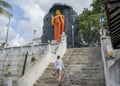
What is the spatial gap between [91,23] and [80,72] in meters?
15.6

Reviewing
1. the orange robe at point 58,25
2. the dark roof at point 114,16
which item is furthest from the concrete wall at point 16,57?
the dark roof at point 114,16

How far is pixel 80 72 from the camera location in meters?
13.3

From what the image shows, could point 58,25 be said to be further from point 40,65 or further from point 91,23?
point 40,65

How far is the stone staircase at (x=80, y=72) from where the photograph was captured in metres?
11.9

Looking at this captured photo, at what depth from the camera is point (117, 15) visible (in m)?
4.78

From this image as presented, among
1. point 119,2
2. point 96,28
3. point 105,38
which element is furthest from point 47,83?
point 96,28

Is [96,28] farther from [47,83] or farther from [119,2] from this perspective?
[119,2]

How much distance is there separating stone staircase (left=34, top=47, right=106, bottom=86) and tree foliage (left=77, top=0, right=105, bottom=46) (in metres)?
11.1

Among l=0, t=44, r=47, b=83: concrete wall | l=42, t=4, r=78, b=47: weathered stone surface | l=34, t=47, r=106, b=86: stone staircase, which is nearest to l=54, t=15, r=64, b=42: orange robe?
l=0, t=44, r=47, b=83: concrete wall

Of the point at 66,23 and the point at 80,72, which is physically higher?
the point at 66,23

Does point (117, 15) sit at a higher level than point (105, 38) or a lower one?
lower

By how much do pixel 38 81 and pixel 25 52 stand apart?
7.41m

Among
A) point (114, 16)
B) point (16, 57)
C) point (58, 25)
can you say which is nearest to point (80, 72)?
point (16, 57)

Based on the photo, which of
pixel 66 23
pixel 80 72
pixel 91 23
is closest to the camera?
pixel 80 72
